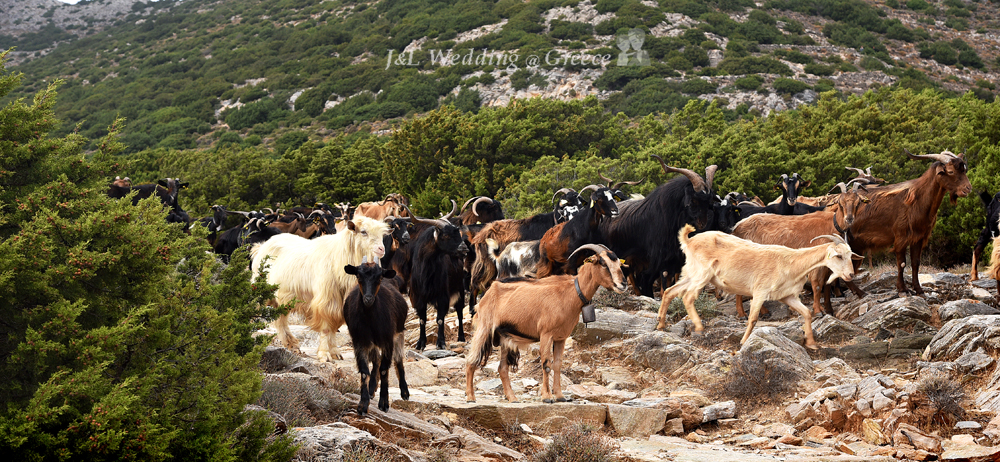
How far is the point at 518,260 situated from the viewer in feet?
40.0

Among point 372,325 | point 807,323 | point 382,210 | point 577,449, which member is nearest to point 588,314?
point 577,449

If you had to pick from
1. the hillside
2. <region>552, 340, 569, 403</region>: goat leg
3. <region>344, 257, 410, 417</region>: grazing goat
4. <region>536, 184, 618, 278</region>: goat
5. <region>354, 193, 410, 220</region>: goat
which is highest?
<region>344, 257, 410, 417</region>: grazing goat

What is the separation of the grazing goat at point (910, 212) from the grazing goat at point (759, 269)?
7.12 ft

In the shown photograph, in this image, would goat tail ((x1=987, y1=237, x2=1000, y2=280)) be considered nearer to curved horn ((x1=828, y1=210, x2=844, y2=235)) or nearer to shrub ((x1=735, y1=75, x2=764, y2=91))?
curved horn ((x1=828, y1=210, x2=844, y2=235))

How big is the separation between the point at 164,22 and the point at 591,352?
8457cm

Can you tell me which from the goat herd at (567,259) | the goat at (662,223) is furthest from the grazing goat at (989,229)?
the goat at (662,223)

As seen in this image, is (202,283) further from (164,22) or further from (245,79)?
(164,22)

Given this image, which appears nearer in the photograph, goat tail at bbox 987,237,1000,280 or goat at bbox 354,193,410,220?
goat tail at bbox 987,237,1000,280

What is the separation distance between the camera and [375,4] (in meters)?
73.8

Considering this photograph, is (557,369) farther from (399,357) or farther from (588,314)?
(399,357)

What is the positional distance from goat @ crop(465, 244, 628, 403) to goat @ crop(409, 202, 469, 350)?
3234mm

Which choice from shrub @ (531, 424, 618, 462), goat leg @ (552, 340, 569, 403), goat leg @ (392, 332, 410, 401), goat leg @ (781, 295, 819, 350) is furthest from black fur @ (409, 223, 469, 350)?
Answer: shrub @ (531, 424, 618, 462)

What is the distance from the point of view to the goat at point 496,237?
42.2 feet

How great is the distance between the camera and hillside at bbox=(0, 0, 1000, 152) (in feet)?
162
